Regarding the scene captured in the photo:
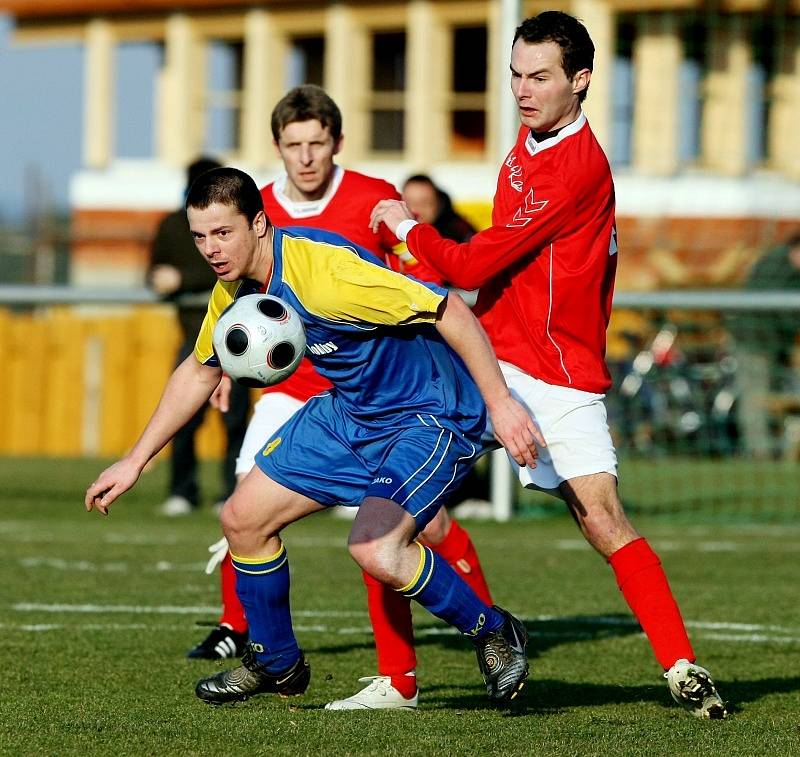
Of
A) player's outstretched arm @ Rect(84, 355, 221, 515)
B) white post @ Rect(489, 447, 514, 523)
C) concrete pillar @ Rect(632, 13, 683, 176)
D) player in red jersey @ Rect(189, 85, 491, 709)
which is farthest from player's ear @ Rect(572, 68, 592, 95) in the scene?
concrete pillar @ Rect(632, 13, 683, 176)

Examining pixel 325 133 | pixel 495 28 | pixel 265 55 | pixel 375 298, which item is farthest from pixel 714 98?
pixel 375 298

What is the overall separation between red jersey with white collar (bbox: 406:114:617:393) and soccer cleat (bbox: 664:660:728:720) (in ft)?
3.09

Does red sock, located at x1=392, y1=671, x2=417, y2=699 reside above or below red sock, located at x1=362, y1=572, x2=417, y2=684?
below

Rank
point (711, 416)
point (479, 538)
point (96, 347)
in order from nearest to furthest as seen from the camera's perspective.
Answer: point (479, 538) < point (711, 416) < point (96, 347)

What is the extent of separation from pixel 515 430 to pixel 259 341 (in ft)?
2.67

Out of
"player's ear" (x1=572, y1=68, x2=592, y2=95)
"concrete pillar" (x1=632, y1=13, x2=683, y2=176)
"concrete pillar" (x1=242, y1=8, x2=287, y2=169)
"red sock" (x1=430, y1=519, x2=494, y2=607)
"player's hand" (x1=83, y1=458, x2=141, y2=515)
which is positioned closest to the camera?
"player's hand" (x1=83, y1=458, x2=141, y2=515)

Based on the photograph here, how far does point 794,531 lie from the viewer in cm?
1149

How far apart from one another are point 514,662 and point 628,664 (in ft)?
4.86

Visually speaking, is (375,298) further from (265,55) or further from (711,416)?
(265,55)

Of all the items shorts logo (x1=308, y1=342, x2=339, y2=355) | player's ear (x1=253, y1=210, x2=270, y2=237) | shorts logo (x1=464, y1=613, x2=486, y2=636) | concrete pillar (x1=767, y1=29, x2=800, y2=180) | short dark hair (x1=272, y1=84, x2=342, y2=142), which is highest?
concrete pillar (x1=767, y1=29, x2=800, y2=180)

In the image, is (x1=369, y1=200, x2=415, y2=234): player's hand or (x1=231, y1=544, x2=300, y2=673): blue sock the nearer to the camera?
(x1=231, y1=544, x2=300, y2=673): blue sock

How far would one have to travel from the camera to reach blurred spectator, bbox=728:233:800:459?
14.0 m

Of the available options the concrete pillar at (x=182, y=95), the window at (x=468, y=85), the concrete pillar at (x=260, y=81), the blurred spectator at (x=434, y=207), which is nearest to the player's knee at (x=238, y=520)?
the blurred spectator at (x=434, y=207)

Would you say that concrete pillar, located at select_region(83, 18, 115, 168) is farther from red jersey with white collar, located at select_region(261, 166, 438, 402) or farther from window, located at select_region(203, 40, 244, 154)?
red jersey with white collar, located at select_region(261, 166, 438, 402)
